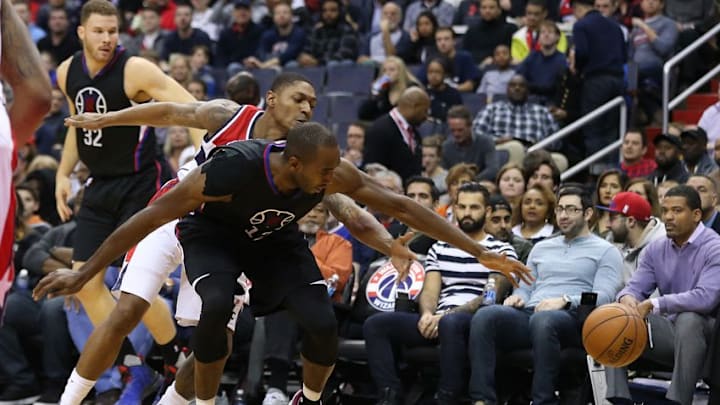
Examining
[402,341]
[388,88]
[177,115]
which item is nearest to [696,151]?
[402,341]

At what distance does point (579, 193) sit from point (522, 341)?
1170 millimetres

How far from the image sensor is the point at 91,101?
8508 mm

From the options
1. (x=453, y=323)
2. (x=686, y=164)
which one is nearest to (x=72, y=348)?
(x=453, y=323)

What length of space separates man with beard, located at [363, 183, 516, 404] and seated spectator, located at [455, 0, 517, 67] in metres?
5.13

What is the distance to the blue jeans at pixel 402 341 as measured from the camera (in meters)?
8.62

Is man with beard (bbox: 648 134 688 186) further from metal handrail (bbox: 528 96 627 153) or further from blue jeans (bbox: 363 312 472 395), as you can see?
blue jeans (bbox: 363 312 472 395)

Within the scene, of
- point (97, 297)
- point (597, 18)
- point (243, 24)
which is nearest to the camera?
point (97, 297)

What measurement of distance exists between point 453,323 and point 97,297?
2403 mm

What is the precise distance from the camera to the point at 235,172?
611cm

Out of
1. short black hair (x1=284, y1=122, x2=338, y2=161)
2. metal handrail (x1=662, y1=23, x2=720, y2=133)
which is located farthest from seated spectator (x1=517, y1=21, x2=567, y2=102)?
short black hair (x1=284, y1=122, x2=338, y2=161)

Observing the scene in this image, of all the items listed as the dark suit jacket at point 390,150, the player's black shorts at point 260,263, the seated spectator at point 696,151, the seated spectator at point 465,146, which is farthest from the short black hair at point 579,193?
the player's black shorts at point 260,263

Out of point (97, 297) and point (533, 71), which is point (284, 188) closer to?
point (97, 297)

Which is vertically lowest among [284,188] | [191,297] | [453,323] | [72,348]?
[72,348]

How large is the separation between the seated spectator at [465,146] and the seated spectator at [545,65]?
159cm
